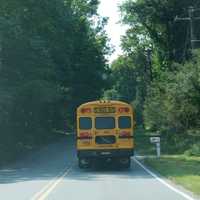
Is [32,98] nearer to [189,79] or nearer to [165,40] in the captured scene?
[189,79]

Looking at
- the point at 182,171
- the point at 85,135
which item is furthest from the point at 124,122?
the point at 182,171

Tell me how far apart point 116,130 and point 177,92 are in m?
14.4

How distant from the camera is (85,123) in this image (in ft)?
Result: 108

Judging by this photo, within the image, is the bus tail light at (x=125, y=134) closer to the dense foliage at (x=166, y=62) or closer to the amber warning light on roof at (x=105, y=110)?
the amber warning light on roof at (x=105, y=110)

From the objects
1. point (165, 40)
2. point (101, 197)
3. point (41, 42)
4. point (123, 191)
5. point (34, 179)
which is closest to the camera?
point (101, 197)

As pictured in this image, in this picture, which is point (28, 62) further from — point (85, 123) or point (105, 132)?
point (105, 132)

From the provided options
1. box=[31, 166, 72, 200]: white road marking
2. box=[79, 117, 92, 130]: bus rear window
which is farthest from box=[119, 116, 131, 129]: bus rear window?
box=[31, 166, 72, 200]: white road marking

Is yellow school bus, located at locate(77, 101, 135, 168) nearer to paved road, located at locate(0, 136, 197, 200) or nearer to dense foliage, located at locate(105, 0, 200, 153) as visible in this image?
paved road, located at locate(0, 136, 197, 200)

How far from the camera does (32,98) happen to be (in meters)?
49.1

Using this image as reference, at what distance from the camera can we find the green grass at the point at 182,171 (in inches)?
877

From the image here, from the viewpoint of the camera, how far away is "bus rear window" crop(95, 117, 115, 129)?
107 feet

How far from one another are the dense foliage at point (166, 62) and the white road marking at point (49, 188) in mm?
17328

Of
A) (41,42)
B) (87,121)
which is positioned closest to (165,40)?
(41,42)

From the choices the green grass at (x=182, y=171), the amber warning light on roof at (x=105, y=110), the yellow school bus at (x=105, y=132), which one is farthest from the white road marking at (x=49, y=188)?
the green grass at (x=182, y=171)
